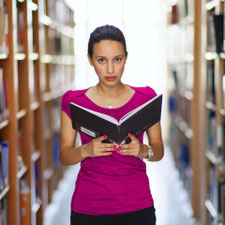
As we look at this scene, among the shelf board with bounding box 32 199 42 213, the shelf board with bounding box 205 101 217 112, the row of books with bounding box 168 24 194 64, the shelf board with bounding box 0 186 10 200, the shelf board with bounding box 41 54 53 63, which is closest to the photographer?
the shelf board with bounding box 0 186 10 200

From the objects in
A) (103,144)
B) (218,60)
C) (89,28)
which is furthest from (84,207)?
(89,28)

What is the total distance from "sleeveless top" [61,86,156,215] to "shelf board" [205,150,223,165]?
1273 millimetres

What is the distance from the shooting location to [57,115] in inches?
179

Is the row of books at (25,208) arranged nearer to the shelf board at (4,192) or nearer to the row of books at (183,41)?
the shelf board at (4,192)

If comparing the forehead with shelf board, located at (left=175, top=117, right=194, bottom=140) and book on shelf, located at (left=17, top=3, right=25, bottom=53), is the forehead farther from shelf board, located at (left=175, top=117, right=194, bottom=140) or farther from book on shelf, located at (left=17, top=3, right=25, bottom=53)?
shelf board, located at (left=175, top=117, right=194, bottom=140)

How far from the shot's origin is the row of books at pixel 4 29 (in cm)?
216

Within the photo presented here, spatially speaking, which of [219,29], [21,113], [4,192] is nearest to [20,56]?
[21,113]

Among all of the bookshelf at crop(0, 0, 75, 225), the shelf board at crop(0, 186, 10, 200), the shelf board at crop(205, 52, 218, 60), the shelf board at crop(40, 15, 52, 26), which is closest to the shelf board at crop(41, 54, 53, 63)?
the bookshelf at crop(0, 0, 75, 225)

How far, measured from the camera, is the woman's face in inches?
59.4

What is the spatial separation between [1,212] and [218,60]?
147 centimetres

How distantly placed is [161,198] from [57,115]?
131 centimetres

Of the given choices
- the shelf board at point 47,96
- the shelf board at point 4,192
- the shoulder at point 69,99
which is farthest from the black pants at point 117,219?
the shelf board at point 47,96

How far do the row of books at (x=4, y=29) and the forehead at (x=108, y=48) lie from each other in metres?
0.79

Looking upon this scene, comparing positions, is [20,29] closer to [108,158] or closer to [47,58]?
[47,58]
